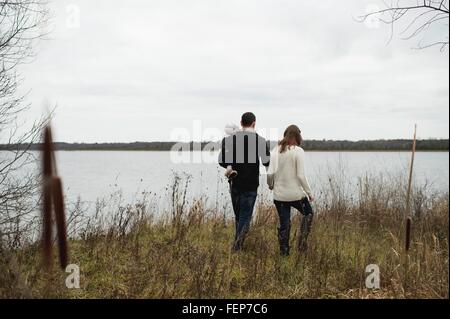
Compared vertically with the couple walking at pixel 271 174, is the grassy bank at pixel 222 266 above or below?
below

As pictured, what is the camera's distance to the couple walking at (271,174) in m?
5.25

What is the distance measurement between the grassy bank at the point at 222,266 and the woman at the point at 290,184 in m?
0.29

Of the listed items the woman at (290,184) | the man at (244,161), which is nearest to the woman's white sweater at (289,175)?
the woman at (290,184)

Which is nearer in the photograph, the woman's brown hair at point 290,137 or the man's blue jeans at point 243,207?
the woman's brown hair at point 290,137

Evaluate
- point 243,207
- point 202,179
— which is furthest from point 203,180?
point 243,207

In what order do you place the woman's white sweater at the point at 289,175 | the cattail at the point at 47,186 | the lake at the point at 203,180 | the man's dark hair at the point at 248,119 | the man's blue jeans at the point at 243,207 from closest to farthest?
the cattail at the point at 47,186 → the woman's white sweater at the point at 289,175 → the man's dark hair at the point at 248,119 → the man's blue jeans at the point at 243,207 → the lake at the point at 203,180

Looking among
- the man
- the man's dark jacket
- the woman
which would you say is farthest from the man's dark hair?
the woman

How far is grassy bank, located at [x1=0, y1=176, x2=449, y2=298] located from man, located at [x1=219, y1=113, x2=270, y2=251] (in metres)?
0.41

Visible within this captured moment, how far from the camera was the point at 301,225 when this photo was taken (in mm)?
5289

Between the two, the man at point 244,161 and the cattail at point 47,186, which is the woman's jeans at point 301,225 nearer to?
the man at point 244,161

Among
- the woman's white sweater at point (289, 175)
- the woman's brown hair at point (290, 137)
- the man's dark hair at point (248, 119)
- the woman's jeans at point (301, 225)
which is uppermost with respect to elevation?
the man's dark hair at point (248, 119)

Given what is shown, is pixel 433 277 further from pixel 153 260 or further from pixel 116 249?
pixel 116 249

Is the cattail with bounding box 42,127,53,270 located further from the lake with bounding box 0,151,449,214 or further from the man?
the man

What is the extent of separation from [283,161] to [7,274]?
3.48 metres
